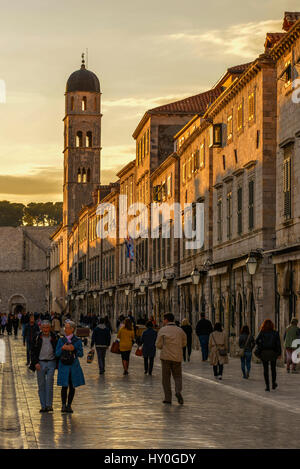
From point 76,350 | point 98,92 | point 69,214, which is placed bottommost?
point 76,350

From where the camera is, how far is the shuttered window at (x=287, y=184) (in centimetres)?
3206

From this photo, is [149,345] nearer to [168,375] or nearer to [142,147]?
[168,375]

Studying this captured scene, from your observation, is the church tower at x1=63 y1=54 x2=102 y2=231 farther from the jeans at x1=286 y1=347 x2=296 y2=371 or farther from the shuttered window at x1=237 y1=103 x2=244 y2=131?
the jeans at x1=286 y1=347 x2=296 y2=371

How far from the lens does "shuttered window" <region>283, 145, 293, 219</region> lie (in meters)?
32.1

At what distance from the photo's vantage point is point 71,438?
1385 centimetres

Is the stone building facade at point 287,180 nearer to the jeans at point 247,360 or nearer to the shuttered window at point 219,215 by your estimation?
the jeans at point 247,360

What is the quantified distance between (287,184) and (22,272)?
362ft

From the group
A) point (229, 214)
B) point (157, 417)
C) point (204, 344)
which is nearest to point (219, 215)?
point (229, 214)

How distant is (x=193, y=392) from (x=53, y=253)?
115784 mm

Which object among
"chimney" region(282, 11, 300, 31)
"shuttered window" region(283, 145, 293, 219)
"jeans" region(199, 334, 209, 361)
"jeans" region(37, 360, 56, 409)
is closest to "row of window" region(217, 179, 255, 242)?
"shuttered window" region(283, 145, 293, 219)

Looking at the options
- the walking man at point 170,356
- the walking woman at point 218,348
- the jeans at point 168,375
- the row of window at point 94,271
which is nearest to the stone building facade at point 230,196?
the walking woman at point 218,348
